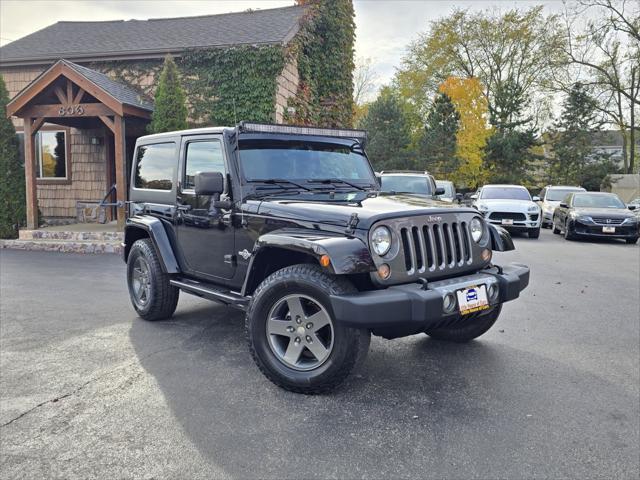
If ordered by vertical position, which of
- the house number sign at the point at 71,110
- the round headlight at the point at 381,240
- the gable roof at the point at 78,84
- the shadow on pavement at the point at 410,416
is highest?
the gable roof at the point at 78,84

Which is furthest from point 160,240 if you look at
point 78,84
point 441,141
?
point 441,141

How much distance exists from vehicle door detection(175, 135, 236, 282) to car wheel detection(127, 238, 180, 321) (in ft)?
1.32

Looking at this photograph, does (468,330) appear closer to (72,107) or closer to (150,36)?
(72,107)

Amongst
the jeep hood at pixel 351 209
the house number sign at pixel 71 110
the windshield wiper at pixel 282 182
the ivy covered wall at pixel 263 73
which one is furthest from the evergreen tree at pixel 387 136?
the jeep hood at pixel 351 209

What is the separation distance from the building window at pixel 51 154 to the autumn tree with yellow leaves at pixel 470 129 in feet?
81.3

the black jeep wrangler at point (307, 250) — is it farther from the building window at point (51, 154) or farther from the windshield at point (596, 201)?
the windshield at point (596, 201)

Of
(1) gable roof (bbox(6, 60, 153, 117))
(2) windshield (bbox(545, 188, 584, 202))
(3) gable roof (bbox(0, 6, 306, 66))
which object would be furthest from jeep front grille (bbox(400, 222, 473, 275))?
(2) windshield (bbox(545, 188, 584, 202))

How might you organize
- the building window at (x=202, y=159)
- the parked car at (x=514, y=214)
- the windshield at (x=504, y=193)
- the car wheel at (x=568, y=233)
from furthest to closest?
the windshield at (x=504, y=193)
the parked car at (x=514, y=214)
the car wheel at (x=568, y=233)
the building window at (x=202, y=159)

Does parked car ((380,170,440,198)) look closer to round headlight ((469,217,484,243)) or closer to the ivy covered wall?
the ivy covered wall

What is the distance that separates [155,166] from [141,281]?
4.05 ft

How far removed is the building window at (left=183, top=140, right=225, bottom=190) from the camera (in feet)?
15.1

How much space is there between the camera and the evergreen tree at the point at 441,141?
33781 millimetres

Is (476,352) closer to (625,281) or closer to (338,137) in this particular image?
(338,137)

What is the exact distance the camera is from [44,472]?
8.83 ft
